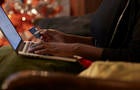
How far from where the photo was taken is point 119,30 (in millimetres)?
1514

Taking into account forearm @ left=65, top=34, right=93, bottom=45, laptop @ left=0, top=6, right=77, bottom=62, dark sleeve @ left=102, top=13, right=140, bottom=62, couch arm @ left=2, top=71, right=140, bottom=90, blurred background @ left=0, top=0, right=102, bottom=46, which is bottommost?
blurred background @ left=0, top=0, right=102, bottom=46

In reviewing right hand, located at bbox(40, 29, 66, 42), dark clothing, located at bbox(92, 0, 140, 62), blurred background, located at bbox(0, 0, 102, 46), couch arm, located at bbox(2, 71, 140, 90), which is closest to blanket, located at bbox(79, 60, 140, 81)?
couch arm, located at bbox(2, 71, 140, 90)

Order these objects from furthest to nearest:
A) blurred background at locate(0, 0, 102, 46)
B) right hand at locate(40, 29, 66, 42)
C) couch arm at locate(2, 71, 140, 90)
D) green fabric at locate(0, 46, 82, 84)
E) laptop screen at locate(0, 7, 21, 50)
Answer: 1. blurred background at locate(0, 0, 102, 46)
2. right hand at locate(40, 29, 66, 42)
3. laptop screen at locate(0, 7, 21, 50)
4. green fabric at locate(0, 46, 82, 84)
5. couch arm at locate(2, 71, 140, 90)

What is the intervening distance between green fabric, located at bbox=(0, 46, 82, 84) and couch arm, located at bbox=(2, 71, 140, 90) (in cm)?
43

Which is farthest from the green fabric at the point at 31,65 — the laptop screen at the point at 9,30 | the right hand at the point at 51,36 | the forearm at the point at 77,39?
the forearm at the point at 77,39

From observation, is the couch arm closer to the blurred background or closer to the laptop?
the laptop

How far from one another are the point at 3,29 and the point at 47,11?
214 centimetres

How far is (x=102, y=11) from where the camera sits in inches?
68.4

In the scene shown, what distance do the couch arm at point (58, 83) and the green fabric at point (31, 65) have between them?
43cm

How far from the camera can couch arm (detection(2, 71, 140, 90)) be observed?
0.69 m

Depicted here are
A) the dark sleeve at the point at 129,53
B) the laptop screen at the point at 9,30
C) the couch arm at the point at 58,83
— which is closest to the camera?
the couch arm at the point at 58,83

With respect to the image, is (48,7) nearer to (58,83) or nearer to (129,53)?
(129,53)

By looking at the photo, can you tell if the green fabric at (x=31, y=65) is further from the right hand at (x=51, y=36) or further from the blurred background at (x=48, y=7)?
the blurred background at (x=48, y=7)

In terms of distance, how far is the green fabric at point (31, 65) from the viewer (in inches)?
46.4
